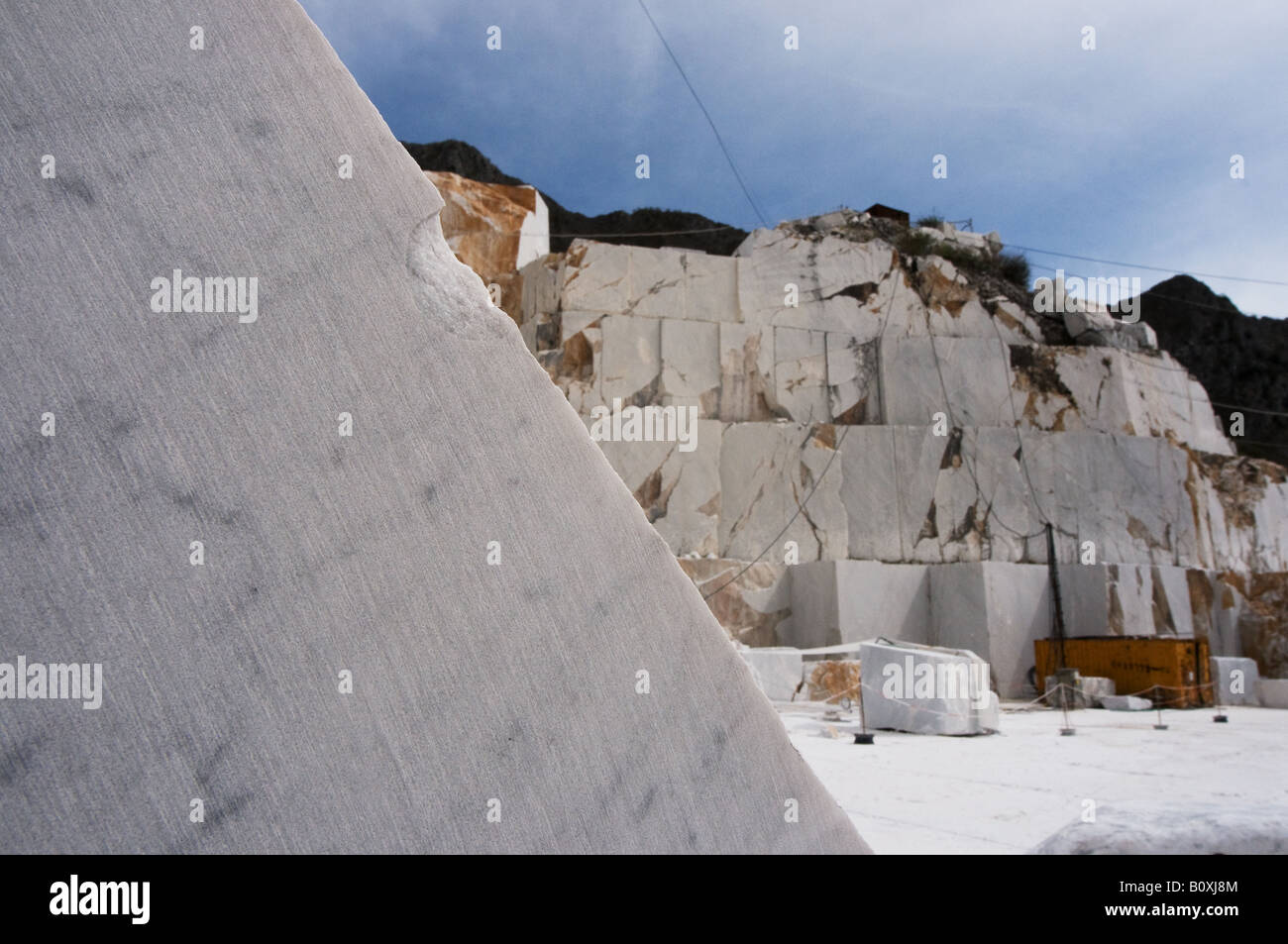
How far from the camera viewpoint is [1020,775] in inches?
162

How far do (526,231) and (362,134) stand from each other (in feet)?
48.2

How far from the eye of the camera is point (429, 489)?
3.77 ft

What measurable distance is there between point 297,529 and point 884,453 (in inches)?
494

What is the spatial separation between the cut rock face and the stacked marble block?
34.4 feet

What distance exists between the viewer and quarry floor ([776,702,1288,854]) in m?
2.82

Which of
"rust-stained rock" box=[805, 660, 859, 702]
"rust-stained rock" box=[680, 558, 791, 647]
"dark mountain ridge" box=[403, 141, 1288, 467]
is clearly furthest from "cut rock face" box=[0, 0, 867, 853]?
"dark mountain ridge" box=[403, 141, 1288, 467]

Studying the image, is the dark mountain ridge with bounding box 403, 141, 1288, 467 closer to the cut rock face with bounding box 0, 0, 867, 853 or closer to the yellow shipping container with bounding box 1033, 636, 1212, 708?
the yellow shipping container with bounding box 1033, 636, 1212, 708

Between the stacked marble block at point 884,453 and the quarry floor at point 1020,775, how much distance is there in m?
4.67

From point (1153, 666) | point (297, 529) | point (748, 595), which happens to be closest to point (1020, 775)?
point (297, 529)

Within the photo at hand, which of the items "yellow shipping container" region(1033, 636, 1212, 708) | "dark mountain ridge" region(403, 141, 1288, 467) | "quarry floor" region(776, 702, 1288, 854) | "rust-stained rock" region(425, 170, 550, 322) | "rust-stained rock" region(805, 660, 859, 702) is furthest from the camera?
"dark mountain ridge" region(403, 141, 1288, 467)

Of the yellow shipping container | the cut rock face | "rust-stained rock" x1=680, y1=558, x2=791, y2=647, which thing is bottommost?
the yellow shipping container

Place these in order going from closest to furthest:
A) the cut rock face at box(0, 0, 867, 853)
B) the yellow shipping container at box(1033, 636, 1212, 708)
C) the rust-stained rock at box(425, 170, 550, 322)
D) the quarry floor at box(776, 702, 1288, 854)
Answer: the cut rock face at box(0, 0, 867, 853) → the quarry floor at box(776, 702, 1288, 854) → the yellow shipping container at box(1033, 636, 1212, 708) → the rust-stained rock at box(425, 170, 550, 322)

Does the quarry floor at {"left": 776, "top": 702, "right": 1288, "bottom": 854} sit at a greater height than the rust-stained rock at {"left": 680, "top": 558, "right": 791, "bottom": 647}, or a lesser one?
lesser

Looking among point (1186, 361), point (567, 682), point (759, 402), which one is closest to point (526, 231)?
point (759, 402)
